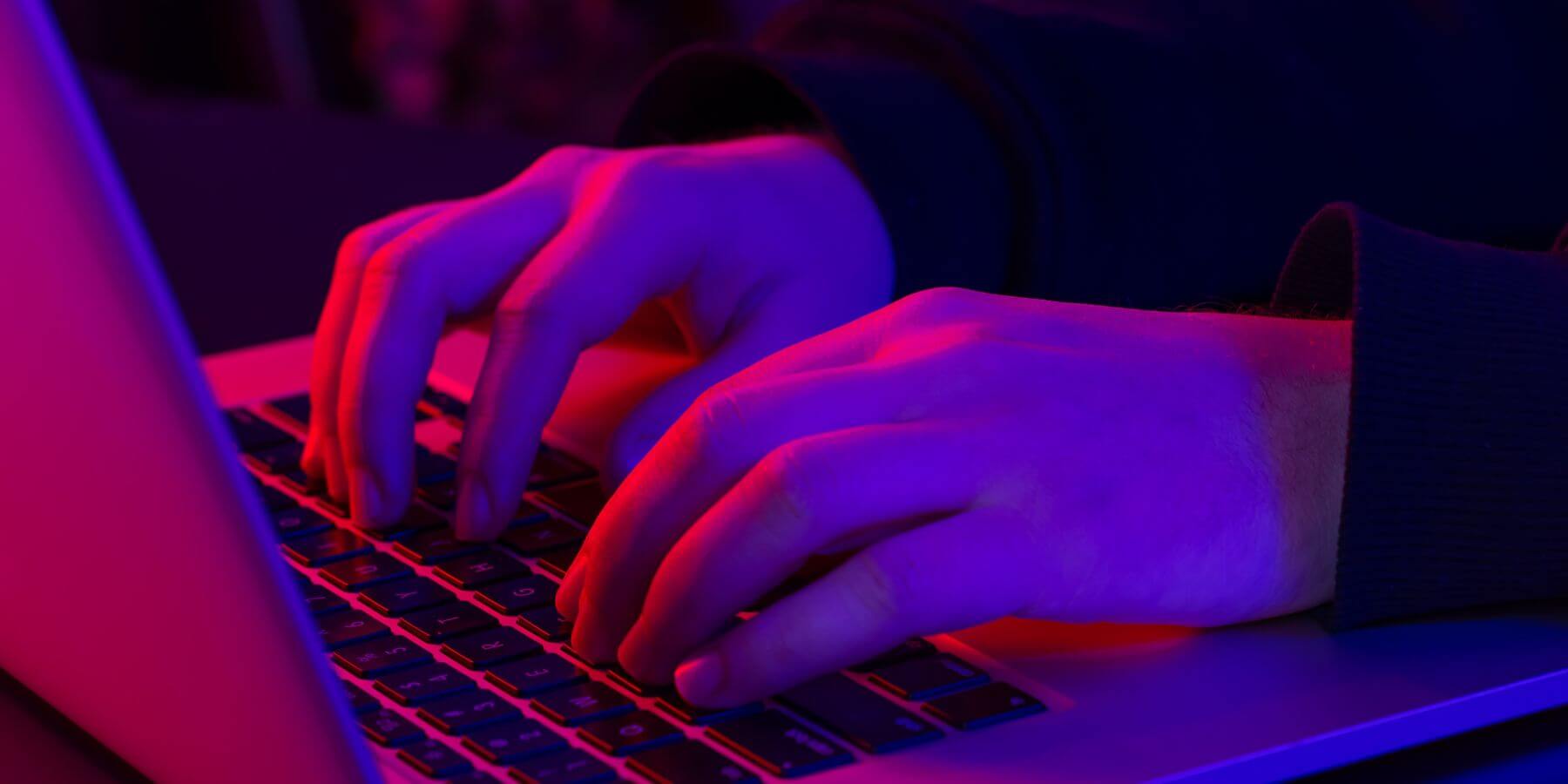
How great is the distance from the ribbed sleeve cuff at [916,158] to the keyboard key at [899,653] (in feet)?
1.15

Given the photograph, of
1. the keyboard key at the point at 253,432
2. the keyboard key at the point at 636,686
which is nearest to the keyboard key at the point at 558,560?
the keyboard key at the point at 636,686

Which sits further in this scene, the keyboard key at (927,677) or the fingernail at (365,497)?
the fingernail at (365,497)

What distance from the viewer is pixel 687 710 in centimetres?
46

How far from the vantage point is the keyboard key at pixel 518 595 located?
553mm

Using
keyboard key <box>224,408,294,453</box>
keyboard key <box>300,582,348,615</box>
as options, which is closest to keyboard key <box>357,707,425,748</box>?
keyboard key <box>300,582,348,615</box>

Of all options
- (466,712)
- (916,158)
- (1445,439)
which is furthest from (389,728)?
(916,158)

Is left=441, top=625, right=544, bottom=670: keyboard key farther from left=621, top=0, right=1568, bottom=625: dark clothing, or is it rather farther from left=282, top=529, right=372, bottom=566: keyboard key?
left=621, top=0, right=1568, bottom=625: dark clothing

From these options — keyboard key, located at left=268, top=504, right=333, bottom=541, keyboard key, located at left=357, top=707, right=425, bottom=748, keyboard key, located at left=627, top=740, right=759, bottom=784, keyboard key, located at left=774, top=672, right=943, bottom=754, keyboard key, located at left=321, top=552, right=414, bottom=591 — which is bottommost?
keyboard key, located at left=268, top=504, right=333, bottom=541

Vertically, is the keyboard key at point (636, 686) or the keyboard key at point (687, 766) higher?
the keyboard key at point (687, 766)

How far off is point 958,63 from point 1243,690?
49cm

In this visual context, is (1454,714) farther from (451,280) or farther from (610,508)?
(451,280)

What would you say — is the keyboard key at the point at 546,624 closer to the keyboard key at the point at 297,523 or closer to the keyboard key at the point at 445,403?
the keyboard key at the point at 297,523

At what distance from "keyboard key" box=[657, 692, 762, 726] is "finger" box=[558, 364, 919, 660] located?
4 centimetres

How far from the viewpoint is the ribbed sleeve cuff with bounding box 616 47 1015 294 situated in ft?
2.68
